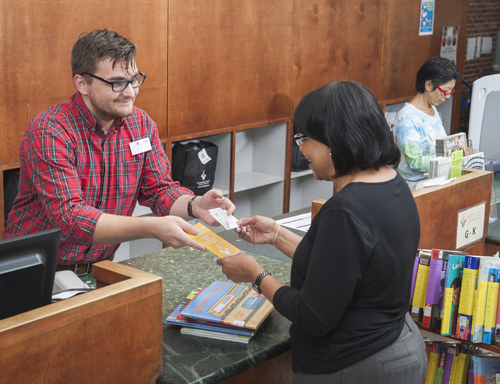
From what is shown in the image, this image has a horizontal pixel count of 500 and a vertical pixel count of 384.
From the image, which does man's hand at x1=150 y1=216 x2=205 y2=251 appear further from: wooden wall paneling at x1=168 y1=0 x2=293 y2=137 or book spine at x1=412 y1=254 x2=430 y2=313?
wooden wall paneling at x1=168 y1=0 x2=293 y2=137

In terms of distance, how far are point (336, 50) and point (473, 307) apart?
3.08m

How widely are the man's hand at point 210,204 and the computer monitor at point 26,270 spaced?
0.91m

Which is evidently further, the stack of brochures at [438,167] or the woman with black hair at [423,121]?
the woman with black hair at [423,121]

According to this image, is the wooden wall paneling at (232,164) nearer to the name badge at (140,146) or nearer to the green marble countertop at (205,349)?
the name badge at (140,146)

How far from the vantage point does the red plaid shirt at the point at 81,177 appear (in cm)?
190

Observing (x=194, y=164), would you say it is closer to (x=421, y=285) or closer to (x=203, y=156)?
(x=203, y=156)

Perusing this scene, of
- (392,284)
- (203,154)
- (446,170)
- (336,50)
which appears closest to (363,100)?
(392,284)

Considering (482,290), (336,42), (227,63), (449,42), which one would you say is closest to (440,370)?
(482,290)

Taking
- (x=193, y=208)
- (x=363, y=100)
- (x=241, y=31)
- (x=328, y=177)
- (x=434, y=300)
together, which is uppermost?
(x=241, y=31)

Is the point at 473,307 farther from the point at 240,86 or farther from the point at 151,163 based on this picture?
the point at 240,86

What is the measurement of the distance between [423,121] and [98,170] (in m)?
2.29

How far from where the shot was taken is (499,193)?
359 centimetres

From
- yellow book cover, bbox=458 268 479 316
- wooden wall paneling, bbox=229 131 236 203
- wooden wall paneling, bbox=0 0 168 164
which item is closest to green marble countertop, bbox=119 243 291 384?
yellow book cover, bbox=458 268 479 316

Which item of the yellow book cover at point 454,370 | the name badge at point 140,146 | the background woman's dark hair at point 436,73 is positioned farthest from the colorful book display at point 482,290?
the background woman's dark hair at point 436,73
